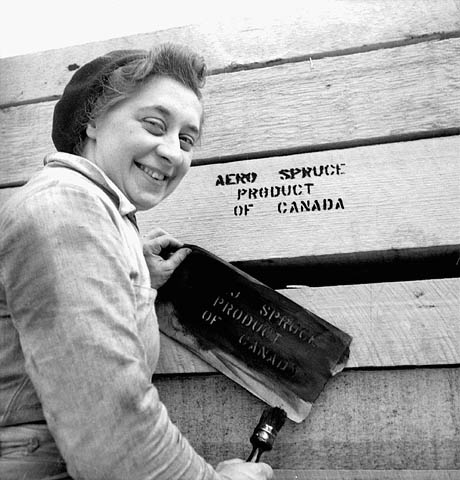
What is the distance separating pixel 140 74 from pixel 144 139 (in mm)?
146

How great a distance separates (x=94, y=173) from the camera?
125 cm

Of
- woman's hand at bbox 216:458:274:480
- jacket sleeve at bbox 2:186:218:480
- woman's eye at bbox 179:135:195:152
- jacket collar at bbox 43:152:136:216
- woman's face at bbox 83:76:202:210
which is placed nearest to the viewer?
jacket sleeve at bbox 2:186:218:480

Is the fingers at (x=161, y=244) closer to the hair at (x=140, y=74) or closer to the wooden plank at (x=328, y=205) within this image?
the wooden plank at (x=328, y=205)

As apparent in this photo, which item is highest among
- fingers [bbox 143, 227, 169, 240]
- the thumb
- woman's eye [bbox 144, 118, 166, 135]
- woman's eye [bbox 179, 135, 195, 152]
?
woman's eye [bbox 144, 118, 166, 135]

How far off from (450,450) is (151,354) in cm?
61

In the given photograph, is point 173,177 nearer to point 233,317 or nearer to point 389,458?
point 233,317

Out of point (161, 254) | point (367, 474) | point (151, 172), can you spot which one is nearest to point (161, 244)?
point (161, 254)

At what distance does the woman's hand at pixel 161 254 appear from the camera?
59.1 inches

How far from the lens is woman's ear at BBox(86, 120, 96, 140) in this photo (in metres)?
1.41

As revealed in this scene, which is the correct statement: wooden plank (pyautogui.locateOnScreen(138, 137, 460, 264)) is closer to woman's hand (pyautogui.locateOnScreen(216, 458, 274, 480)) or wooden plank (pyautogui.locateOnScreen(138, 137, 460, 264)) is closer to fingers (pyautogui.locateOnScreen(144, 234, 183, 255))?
fingers (pyautogui.locateOnScreen(144, 234, 183, 255))

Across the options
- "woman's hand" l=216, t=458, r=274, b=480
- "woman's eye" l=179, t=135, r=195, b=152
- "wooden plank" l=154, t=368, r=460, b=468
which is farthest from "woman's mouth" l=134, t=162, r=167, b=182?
"woman's hand" l=216, t=458, r=274, b=480

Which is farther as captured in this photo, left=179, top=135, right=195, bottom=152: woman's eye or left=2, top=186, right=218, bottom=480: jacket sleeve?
left=179, top=135, right=195, bottom=152: woman's eye

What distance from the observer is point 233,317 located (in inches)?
57.3

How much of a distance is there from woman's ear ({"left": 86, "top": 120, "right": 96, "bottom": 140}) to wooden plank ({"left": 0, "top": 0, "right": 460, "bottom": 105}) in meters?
0.49
